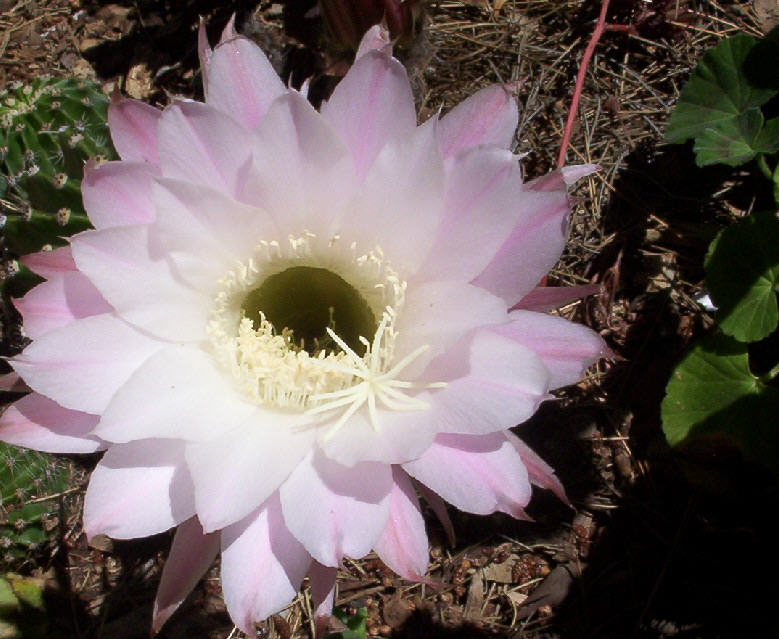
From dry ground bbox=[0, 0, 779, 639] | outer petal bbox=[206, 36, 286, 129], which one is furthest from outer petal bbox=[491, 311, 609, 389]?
dry ground bbox=[0, 0, 779, 639]

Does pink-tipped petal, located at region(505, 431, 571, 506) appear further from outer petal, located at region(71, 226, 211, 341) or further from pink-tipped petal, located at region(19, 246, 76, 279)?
pink-tipped petal, located at region(19, 246, 76, 279)

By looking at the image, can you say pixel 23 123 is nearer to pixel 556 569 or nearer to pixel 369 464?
pixel 369 464

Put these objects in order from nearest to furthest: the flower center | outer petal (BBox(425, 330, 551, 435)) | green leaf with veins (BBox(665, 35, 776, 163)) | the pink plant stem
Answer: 1. outer petal (BBox(425, 330, 551, 435))
2. the flower center
3. green leaf with veins (BBox(665, 35, 776, 163))
4. the pink plant stem

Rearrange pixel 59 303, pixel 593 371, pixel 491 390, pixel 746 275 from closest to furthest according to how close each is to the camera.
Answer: pixel 491 390 < pixel 59 303 < pixel 746 275 < pixel 593 371


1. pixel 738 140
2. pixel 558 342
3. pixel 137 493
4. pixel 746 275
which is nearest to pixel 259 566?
pixel 137 493

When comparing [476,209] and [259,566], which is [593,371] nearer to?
[476,209]

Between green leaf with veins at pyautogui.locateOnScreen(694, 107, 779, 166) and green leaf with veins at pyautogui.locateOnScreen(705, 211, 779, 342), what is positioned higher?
green leaf with veins at pyautogui.locateOnScreen(694, 107, 779, 166)

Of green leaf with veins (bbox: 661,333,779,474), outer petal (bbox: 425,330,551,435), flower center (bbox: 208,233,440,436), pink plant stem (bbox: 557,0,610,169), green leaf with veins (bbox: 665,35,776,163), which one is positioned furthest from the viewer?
pink plant stem (bbox: 557,0,610,169)

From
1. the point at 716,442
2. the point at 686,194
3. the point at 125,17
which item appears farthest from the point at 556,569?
the point at 125,17
